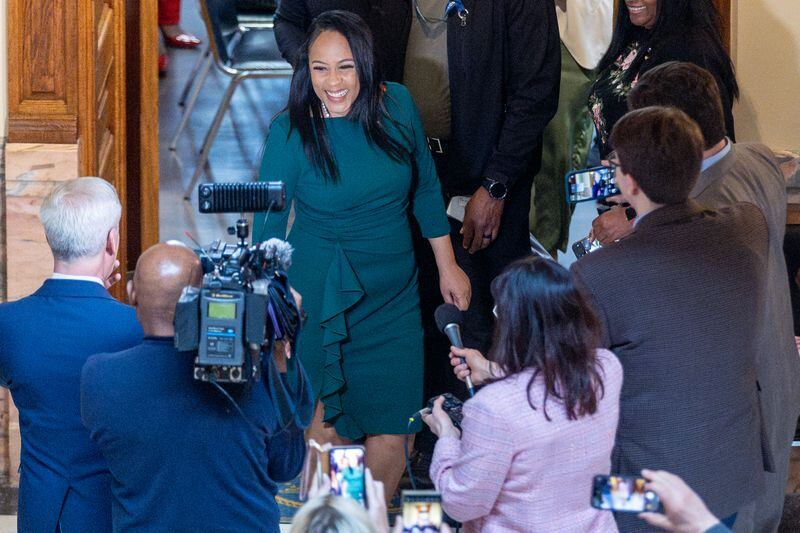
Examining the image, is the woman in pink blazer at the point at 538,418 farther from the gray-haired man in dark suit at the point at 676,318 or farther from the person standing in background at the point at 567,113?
the person standing in background at the point at 567,113

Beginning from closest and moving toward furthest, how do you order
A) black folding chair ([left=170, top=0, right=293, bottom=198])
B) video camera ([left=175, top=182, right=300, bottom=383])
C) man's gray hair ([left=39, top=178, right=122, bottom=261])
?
video camera ([left=175, top=182, right=300, bottom=383]) → man's gray hair ([left=39, top=178, right=122, bottom=261]) → black folding chair ([left=170, top=0, right=293, bottom=198])

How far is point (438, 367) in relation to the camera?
4387 millimetres

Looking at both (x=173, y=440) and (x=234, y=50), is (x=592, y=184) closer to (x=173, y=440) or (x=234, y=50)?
(x=173, y=440)

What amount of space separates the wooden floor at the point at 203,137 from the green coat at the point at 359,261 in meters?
2.49

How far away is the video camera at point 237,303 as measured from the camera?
2283 mm

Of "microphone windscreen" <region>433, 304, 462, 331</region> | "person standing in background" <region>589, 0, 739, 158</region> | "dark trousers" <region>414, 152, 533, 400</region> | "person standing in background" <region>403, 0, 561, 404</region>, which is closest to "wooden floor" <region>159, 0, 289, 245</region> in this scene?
"dark trousers" <region>414, 152, 533, 400</region>

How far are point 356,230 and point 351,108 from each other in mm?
337

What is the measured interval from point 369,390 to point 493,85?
3.62 feet

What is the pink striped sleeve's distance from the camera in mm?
2320

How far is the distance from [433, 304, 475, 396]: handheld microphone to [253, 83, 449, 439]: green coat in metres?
0.64

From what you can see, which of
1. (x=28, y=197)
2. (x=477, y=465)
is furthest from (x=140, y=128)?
(x=477, y=465)

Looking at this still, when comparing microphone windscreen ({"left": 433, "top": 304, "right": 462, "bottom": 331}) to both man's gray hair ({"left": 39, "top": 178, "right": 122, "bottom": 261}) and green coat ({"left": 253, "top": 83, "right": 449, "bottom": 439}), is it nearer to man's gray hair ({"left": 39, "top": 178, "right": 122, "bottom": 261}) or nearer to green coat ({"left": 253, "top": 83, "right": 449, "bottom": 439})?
green coat ({"left": 253, "top": 83, "right": 449, "bottom": 439})

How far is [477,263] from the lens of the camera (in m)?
4.23

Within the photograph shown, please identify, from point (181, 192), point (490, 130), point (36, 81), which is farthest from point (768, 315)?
point (181, 192)
